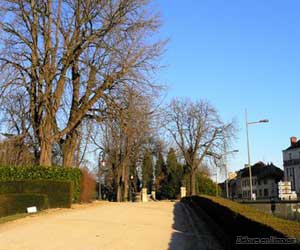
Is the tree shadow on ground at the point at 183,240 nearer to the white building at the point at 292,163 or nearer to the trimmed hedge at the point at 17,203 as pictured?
the trimmed hedge at the point at 17,203

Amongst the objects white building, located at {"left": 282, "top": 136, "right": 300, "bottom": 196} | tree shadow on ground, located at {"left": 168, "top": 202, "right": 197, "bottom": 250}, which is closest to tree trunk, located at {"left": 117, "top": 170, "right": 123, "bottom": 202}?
white building, located at {"left": 282, "top": 136, "right": 300, "bottom": 196}

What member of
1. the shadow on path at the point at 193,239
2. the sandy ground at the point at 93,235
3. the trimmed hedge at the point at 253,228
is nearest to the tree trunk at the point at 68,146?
the sandy ground at the point at 93,235

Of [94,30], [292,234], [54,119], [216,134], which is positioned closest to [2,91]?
[54,119]

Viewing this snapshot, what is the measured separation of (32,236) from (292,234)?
393 inches

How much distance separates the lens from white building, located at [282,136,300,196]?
10016 centimetres

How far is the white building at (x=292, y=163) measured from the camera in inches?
3943

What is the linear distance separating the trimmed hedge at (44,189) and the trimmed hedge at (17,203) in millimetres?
2179

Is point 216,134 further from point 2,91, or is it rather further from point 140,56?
point 2,91

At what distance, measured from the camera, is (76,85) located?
1405 inches

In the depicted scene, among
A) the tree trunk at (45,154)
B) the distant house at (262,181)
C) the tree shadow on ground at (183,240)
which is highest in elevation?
the distant house at (262,181)

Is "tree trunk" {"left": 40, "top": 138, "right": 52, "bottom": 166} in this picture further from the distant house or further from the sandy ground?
the distant house

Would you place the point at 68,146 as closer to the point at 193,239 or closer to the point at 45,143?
the point at 45,143

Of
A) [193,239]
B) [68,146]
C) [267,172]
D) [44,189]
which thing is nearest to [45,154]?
[68,146]

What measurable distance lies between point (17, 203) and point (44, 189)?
3.39 meters
